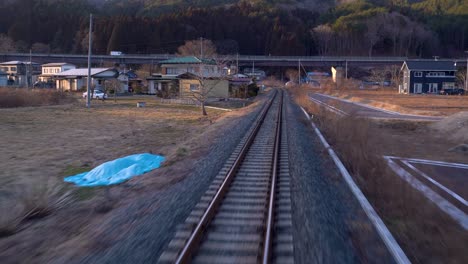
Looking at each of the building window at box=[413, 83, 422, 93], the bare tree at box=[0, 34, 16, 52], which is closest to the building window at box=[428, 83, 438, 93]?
the building window at box=[413, 83, 422, 93]

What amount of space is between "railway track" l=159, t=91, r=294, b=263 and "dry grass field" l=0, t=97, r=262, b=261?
1213 mm

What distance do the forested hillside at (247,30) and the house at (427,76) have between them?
41.0 metres

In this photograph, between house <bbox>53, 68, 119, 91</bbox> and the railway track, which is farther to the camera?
house <bbox>53, 68, 119, 91</bbox>

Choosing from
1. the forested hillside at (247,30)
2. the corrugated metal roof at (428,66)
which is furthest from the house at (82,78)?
the corrugated metal roof at (428,66)

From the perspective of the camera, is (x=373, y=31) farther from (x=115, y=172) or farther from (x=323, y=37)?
(x=115, y=172)

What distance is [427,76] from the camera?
201 ft

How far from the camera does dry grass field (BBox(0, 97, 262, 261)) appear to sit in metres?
5.90

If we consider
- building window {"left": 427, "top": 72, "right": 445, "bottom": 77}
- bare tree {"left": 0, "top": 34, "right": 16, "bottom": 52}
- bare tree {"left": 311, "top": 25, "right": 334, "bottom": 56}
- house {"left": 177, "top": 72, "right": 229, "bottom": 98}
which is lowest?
house {"left": 177, "top": 72, "right": 229, "bottom": 98}

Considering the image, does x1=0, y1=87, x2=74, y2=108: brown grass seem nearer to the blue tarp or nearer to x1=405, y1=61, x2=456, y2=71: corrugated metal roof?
the blue tarp

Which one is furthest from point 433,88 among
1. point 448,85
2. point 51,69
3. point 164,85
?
point 51,69

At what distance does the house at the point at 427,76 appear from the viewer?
5997cm

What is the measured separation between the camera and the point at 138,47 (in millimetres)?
95188

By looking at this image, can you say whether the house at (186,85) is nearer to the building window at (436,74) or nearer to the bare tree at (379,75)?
the building window at (436,74)

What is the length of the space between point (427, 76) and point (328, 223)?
61.4 metres
